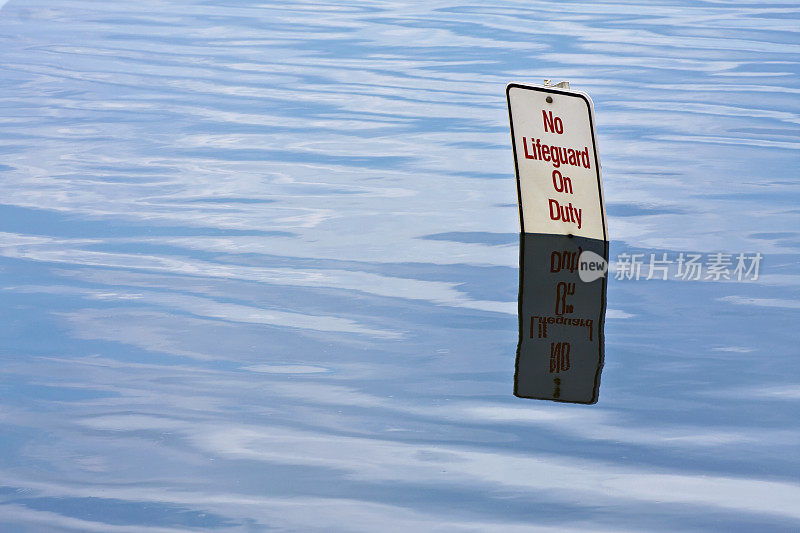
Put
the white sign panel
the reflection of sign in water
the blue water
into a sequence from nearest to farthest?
the blue water < the reflection of sign in water < the white sign panel

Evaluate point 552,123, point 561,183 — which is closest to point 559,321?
point 561,183

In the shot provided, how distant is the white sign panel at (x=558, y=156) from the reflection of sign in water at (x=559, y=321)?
0.11 metres

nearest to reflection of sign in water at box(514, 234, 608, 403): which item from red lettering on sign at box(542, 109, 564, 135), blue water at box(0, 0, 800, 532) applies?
blue water at box(0, 0, 800, 532)

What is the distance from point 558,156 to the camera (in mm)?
4148

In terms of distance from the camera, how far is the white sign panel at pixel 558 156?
409 cm

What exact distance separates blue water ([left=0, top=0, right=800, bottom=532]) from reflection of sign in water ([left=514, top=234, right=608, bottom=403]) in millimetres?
56

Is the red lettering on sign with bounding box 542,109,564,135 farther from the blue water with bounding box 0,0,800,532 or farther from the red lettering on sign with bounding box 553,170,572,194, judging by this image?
the blue water with bounding box 0,0,800,532

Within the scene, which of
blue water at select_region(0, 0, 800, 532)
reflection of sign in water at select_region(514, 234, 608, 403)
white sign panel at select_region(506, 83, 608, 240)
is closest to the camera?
blue water at select_region(0, 0, 800, 532)

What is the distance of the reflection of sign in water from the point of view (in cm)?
339

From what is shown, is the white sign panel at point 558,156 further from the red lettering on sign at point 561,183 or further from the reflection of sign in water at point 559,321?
the reflection of sign in water at point 559,321

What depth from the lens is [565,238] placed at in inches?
171

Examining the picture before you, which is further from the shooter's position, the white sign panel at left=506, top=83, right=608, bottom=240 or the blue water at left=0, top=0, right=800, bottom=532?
the white sign panel at left=506, top=83, right=608, bottom=240

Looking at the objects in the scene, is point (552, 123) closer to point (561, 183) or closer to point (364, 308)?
point (561, 183)

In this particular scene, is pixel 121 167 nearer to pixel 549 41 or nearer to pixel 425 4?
pixel 549 41
